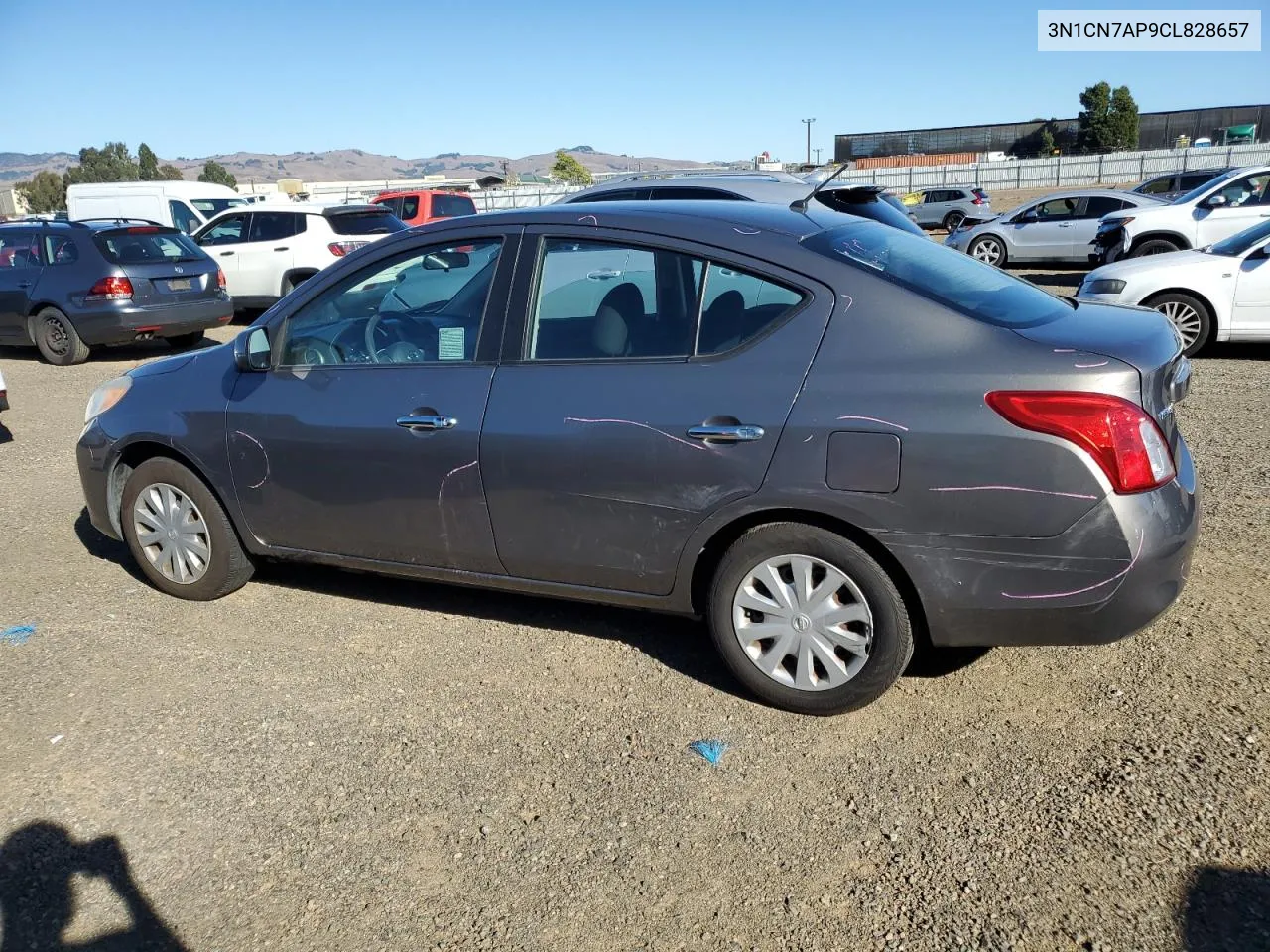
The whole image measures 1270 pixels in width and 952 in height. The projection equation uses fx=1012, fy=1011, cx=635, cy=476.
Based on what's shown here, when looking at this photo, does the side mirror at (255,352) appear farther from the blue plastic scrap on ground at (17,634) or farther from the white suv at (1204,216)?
the white suv at (1204,216)

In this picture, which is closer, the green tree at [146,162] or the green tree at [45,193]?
the green tree at [45,193]

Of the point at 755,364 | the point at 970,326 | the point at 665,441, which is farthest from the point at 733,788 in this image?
the point at 970,326

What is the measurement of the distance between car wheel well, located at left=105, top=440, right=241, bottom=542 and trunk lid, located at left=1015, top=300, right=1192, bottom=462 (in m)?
3.48

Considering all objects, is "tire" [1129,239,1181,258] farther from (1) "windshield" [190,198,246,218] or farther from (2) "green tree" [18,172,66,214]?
(2) "green tree" [18,172,66,214]

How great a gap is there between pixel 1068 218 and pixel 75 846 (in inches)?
770

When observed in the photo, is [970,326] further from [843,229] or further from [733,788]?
[733,788]

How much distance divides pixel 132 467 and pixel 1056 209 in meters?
18.6

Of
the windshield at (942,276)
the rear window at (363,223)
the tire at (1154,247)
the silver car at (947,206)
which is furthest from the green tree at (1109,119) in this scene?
the windshield at (942,276)

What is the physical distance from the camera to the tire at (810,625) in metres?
3.28

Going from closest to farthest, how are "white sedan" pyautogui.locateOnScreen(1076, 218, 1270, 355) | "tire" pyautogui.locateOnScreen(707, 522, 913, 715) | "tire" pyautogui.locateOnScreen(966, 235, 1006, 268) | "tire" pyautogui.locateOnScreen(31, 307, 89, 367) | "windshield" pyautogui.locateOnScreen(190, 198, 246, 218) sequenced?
"tire" pyautogui.locateOnScreen(707, 522, 913, 715), "white sedan" pyautogui.locateOnScreen(1076, 218, 1270, 355), "tire" pyautogui.locateOnScreen(31, 307, 89, 367), "tire" pyautogui.locateOnScreen(966, 235, 1006, 268), "windshield" pyautogui.locateOnScreen(190, 198, 246, 218)

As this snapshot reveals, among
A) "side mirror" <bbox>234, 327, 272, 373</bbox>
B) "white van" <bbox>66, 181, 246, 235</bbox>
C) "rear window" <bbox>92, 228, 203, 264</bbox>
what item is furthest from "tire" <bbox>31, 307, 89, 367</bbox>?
"side mirror" <bbox>234, 327, 272, 373</bbox>

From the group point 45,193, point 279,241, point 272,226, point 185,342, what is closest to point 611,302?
point 185,342

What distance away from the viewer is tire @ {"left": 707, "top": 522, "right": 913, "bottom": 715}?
328 centimetres

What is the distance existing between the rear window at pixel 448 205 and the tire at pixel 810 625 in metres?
16.2
